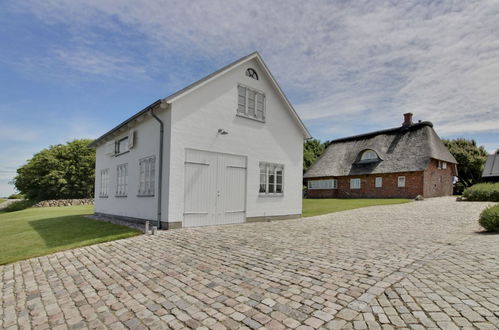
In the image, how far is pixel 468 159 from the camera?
3728 centimetres

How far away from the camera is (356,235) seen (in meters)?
8.92

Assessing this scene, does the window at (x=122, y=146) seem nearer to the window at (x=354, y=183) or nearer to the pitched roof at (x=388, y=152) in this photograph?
the pitched roof at (x=388, y=152)

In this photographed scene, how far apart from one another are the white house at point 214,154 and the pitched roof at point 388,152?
54.6 ft

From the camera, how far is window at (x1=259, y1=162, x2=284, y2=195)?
12.9 m

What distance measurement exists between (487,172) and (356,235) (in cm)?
2996

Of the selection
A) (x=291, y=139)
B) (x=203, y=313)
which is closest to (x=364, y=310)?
(x=203, y=313)

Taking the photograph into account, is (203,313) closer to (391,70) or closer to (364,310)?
(364,310)

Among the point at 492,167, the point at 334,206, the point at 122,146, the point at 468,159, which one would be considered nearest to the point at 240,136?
the point at 122,146

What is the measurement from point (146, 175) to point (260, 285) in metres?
8.37

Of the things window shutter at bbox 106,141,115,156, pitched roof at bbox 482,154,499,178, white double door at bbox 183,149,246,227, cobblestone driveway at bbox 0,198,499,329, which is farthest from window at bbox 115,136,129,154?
pitched roof at bbox 482,154,499,178

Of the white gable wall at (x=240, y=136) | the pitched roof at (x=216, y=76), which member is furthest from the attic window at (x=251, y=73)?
the pitched roof at (x=216, y=76)

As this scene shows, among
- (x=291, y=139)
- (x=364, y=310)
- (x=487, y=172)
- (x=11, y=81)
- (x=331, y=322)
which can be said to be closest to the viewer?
(x=331, y=322)

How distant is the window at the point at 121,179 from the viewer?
44.8 feet

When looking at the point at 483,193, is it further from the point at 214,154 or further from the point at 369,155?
the point at 214,154
